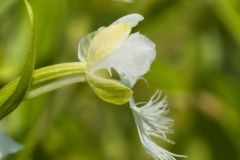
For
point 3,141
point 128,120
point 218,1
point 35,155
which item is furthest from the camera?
point 128,120

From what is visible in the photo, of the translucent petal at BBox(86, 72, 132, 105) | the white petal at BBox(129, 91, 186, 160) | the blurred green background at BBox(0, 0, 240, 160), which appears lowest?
the blurred green background at BBox(0, 0, 240, 160)

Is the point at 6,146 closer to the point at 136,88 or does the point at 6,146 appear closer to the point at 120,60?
the point at 120,60

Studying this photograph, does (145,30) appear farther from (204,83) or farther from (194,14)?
(194,14)

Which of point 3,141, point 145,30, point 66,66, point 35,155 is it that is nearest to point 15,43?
point 35,155

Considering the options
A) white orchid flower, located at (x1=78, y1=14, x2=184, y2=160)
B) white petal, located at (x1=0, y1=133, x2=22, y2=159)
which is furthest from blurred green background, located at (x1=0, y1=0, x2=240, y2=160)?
white orchid flower, located at (x1=78, y1=14, x2=184, y2=160)

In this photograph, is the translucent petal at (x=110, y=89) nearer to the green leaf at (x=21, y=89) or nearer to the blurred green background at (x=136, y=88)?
the green leaf at (x=21, y=89)

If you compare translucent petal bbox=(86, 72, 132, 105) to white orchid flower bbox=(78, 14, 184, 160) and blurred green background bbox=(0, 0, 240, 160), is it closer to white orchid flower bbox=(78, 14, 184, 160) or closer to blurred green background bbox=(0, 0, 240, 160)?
white orchid flower bbox=(78, 14, 184, 160)

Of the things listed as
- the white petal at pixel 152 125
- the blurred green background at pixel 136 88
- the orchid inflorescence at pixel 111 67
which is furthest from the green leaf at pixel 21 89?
the blurred green background at pixel 136 88
